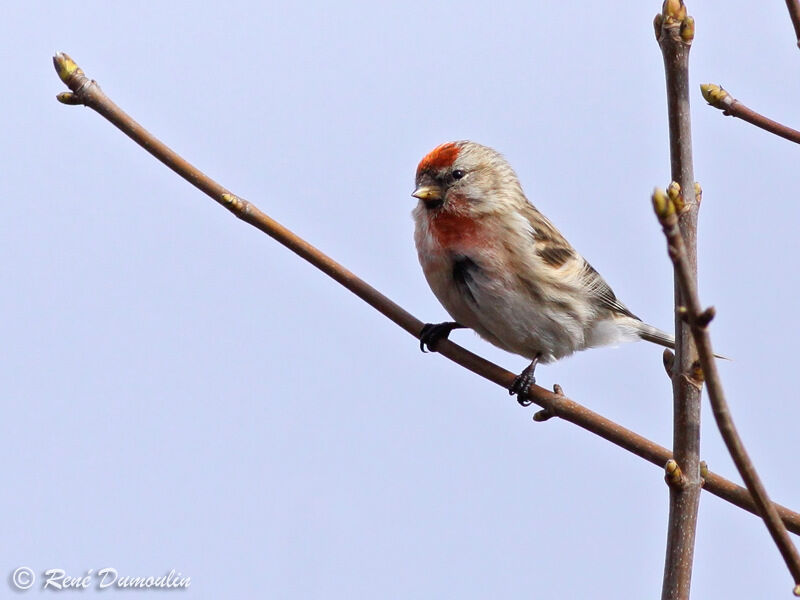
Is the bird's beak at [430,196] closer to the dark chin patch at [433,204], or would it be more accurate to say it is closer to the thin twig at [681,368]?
the dark chin patch at [433,204]

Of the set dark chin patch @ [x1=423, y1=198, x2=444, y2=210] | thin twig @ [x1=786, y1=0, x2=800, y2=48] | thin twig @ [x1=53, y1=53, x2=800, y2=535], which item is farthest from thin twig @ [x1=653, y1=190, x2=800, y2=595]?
dark chin patch @ [x1=423, y1=198, x2=444, y2=210]

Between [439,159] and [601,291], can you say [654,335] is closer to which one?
[601,291]

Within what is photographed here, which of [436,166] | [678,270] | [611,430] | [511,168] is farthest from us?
[511,168]

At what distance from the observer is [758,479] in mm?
2168

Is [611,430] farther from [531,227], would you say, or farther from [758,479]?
[531,227]

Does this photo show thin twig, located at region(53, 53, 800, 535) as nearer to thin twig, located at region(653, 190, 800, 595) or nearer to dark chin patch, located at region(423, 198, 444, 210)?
thin twig, located at region(653, 190, 800, 595)

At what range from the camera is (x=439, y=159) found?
20.0 ft

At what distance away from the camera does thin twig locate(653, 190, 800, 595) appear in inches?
73.0

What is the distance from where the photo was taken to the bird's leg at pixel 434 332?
505 cm

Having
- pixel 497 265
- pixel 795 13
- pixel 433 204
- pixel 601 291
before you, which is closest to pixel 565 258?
pixel 601 291

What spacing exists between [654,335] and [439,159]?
2.02 m

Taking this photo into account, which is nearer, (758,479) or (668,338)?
(758,479)

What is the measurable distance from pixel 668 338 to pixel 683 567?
180 inches

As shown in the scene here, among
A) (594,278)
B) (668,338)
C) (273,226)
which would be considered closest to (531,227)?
(594,278)
